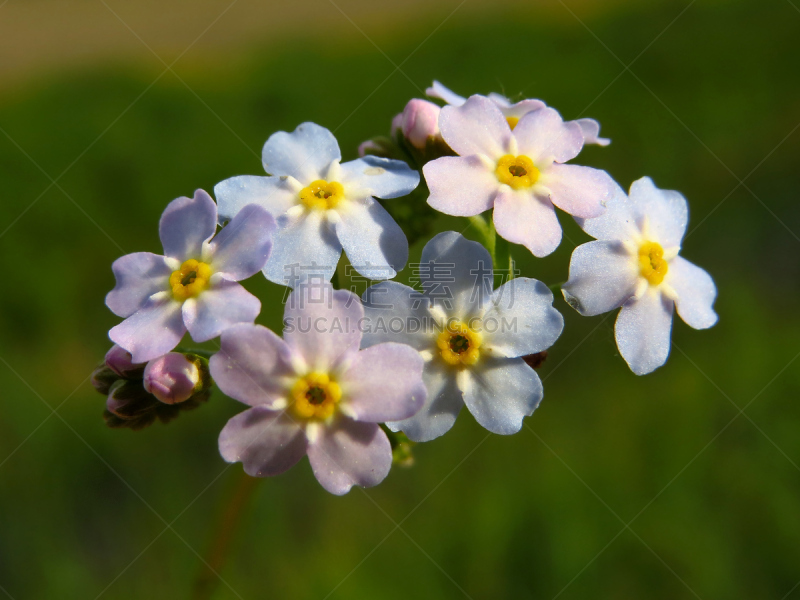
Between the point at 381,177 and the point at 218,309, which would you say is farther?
the point at 381,177

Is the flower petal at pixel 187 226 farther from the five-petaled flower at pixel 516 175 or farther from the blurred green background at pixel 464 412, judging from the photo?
the blurred green background at pixel 464 412

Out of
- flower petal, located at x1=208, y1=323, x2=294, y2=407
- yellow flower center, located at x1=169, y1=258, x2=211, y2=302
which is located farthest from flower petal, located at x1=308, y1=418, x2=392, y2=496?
yellow flower center, located at x1=169, y1=258, x2=211, y2=302

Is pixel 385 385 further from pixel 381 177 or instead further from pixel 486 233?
pixel 486 233

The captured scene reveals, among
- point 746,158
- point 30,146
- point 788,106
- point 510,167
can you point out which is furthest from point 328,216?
point 788,106

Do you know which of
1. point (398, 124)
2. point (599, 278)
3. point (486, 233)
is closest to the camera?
point (599, 278)

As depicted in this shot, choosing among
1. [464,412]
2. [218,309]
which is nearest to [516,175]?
[218,309]
